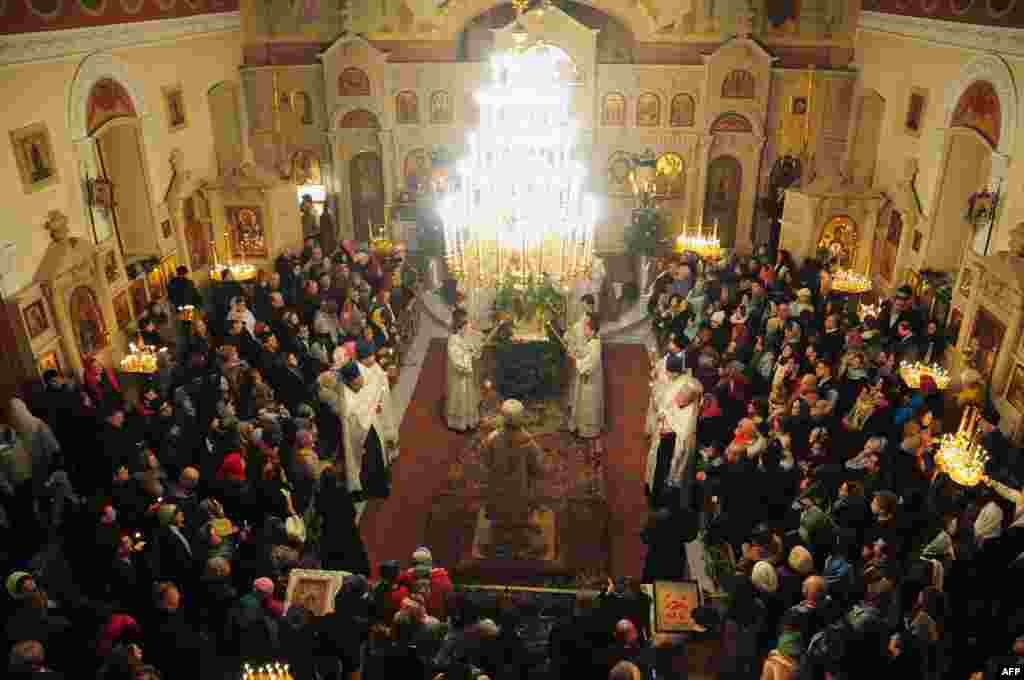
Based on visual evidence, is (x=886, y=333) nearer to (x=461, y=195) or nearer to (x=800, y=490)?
(x=800, y=490)

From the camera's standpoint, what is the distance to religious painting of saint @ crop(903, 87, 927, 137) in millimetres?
14188

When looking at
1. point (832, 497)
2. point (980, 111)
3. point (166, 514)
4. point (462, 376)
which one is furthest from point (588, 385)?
point (980, 111)

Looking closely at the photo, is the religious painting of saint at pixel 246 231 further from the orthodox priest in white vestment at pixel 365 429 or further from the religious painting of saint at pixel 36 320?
the orthodox priest in white vestment at pixel 365 429

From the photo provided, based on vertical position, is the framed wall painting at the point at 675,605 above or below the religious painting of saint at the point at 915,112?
below

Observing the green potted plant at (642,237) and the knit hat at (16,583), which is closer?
the knit hat at (16,583)

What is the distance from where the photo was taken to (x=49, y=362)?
1069 centimetres

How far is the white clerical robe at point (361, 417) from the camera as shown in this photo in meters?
9.95

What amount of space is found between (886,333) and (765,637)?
273 inches

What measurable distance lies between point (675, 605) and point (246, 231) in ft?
39.1

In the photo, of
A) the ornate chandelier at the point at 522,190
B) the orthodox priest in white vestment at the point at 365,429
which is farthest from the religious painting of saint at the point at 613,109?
the orthodox priest in white vestment at the point at 365,429

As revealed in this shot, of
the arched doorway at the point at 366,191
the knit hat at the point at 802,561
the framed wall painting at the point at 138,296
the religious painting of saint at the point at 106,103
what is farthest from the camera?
the arched doorway at the point at 366,191

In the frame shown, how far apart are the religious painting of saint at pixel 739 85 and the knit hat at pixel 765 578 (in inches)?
536

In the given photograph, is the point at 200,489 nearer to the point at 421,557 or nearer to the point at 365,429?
the point at 365,429

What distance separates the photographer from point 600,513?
1003 centimetres
